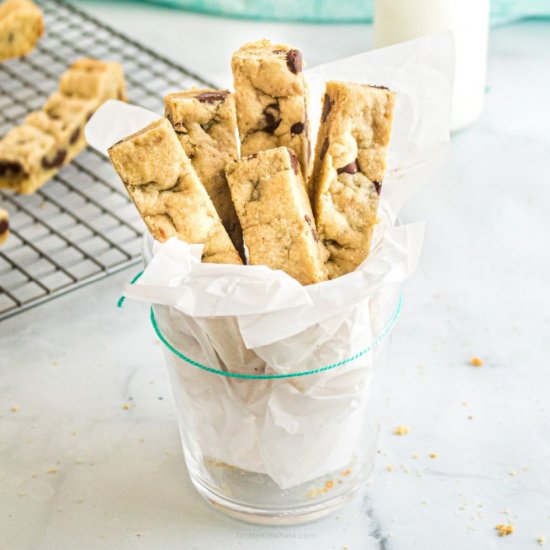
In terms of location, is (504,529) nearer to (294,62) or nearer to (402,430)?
(402,430)

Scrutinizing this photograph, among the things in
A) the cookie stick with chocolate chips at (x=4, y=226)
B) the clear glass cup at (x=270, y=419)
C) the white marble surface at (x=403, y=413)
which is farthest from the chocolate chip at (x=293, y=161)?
the cookie stick with chocolate chips at (x=4, y=226)

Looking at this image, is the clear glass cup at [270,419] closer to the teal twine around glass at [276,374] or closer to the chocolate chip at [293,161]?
the teal twine around glass at [276,374]

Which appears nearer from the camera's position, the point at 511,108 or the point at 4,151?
the point at 4,151

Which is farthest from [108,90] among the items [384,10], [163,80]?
[384,10]

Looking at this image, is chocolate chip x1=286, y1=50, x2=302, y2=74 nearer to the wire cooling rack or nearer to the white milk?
the wire cooling rack

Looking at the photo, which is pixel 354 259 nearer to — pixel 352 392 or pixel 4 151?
pixel 352 392

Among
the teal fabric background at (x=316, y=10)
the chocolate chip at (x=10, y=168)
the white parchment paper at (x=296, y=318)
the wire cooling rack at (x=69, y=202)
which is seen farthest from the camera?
the teal fabric background at (x=316, y=10)
